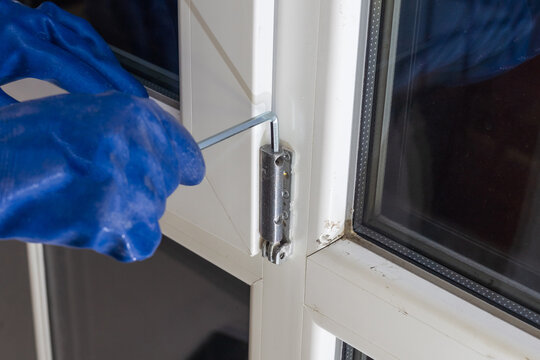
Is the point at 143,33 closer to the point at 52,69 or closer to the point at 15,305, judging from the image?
the point at 52,69

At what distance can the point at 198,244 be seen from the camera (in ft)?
2.64

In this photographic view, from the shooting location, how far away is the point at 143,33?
779 millimetres

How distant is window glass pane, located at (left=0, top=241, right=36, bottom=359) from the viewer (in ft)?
3.86

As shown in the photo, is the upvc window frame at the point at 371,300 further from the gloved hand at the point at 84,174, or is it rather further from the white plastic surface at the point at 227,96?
the gloved hand at the point at 84,174

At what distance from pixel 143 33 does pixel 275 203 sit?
25 centimetres

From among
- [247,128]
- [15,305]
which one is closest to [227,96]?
[247,128]

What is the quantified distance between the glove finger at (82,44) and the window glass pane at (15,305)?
1.85 feet

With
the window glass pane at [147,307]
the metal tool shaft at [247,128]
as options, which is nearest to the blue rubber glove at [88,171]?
the metal tool shaft at [247,128]

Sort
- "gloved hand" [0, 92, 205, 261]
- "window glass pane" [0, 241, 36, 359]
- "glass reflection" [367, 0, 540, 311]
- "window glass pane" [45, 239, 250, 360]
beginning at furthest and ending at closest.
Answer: "window glass pane" [0, 241, 36, 359] < "window glass pane" [45, 239, 250, 360] < "glass reflection" [367, 0, 540, 311] < "gloved hand" [0, 92, 205, 261]

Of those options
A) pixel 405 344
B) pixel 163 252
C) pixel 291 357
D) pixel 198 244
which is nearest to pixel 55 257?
pixel 163 252

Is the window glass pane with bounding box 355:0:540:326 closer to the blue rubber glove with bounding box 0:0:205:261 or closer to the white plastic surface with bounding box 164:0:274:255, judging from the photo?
the white plastic surface with bounding box 164:0:274:255

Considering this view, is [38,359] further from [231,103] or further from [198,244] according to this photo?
[231,103]

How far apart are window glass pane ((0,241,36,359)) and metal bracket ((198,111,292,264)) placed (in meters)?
0.59

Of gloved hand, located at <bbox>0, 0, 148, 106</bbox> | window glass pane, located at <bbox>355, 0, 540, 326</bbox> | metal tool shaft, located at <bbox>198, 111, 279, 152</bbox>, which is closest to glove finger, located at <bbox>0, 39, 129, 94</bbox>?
gloved hand, located at <bbox>0, 0, 148, 106</bbox>
